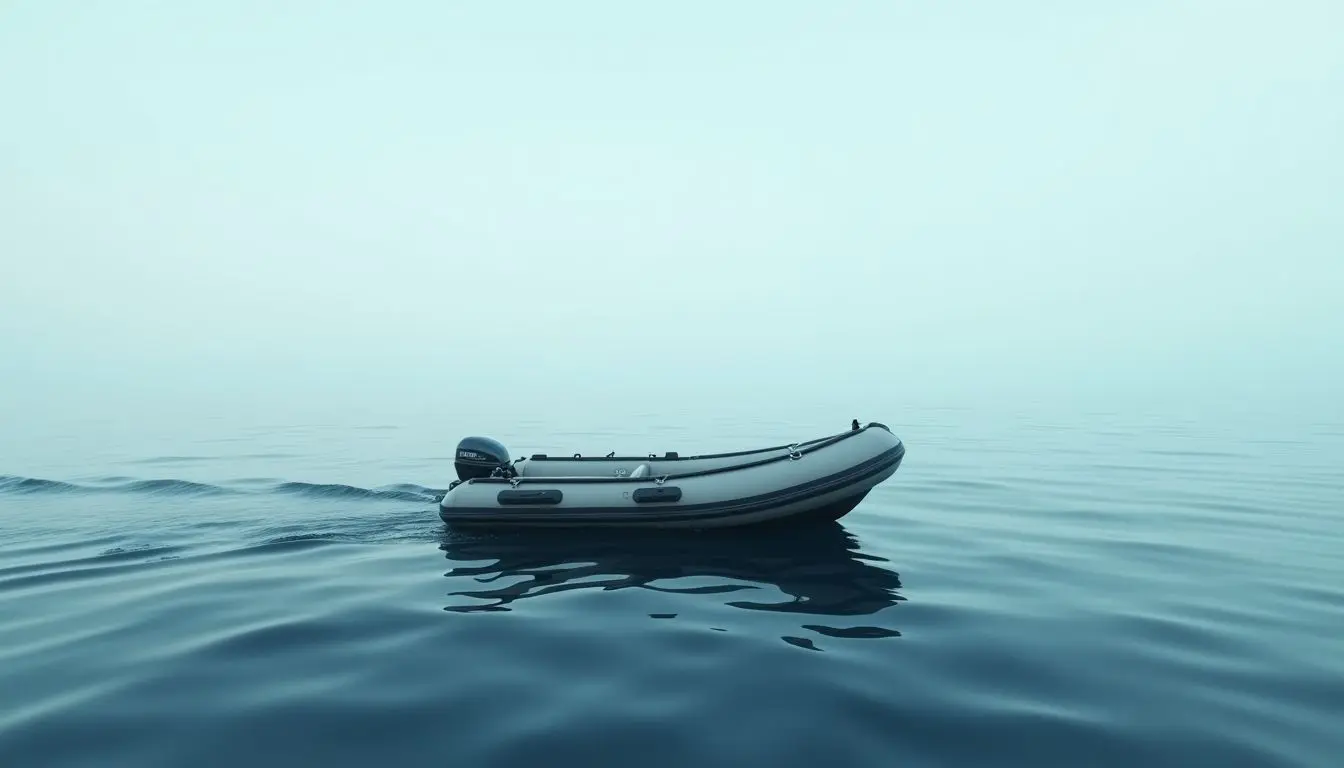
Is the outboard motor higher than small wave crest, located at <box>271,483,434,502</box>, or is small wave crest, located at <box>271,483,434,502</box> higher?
the outboard motor

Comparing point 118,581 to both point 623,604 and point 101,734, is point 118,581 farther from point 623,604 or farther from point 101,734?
point 623,604

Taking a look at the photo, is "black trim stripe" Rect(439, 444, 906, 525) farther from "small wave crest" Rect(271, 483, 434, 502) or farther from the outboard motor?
"small wave crest" Rect(271, 483, 434, 502)

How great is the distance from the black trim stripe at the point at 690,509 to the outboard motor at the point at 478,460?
89 cm

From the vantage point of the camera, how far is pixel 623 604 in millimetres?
5492

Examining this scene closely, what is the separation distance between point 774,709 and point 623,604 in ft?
6.82

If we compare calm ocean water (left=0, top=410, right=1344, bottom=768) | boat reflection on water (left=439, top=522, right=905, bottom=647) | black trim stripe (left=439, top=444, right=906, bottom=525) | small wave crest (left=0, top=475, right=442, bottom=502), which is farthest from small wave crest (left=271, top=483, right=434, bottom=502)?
black trim stripe (left=439, top=444, right=906, bottom=525)

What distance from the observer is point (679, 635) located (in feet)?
15.6

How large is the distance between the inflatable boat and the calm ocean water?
1.02ft

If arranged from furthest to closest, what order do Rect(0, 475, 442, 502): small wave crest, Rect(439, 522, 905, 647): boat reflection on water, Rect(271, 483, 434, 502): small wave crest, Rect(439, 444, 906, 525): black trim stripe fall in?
Rect(0, 475, 442, 502): small wave crest → Rect(271, 483, 434, 502): small wave crest → Rect(439, 444, 906, 525): black trim stripe → Rect(439, 522, 905, 647): boat reflection on water

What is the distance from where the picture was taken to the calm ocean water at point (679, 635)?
11.0 feet

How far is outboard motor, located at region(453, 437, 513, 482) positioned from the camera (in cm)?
882

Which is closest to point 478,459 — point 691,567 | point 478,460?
point 478,460

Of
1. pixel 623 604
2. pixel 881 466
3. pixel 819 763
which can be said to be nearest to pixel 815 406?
pixel 881 466

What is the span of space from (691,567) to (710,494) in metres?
1.12
